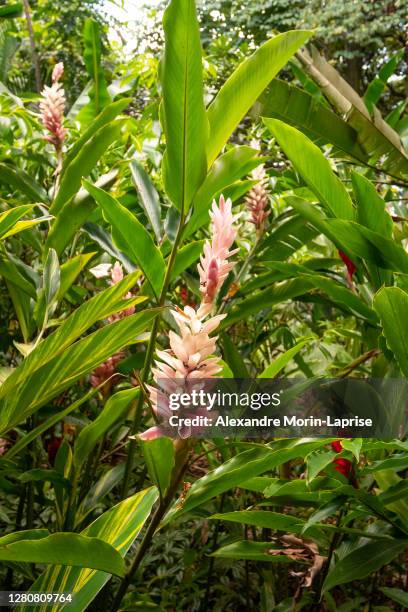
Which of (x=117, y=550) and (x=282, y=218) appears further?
(x=282, y=218)

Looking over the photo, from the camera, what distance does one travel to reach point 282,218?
3.39 feet

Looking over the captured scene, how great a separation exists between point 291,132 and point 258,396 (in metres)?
0.38

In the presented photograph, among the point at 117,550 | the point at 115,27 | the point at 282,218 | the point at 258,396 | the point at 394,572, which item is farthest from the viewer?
the point at 115,27

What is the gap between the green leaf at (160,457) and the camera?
0.55 m

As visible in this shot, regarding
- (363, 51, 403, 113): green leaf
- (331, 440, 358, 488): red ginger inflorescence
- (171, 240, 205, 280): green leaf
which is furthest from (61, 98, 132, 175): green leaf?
(331, 440, 358, 488): red ginger inflorescence

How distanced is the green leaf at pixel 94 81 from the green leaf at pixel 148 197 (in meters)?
0.47

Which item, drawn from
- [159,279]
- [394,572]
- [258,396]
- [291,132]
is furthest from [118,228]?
[394,572]

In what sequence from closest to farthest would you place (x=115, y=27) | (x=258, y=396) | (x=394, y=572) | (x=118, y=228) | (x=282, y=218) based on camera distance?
1. (x=118, y=228)
2. (x=258, y=396)
3. (x=282, y=218)
4. (x=394, y=572)
5. (x=115, y=27)

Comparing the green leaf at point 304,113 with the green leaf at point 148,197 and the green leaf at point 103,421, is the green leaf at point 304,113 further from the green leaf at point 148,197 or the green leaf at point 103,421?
the green leaf at point 103,421

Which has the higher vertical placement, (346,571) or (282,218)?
(282,218)

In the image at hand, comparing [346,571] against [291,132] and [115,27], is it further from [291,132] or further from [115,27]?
[115,27]

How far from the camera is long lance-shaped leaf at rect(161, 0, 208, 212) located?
21.2 inches

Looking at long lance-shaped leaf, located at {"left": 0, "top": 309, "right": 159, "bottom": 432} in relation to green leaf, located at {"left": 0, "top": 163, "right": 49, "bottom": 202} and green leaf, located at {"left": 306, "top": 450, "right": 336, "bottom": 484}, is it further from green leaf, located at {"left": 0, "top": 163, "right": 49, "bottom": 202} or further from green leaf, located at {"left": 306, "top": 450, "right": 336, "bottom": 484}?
green leaf, located at {"left": 0, "top": 163, "right": 49, "bottom": 202}

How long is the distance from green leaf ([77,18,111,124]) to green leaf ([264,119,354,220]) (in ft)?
2.33
